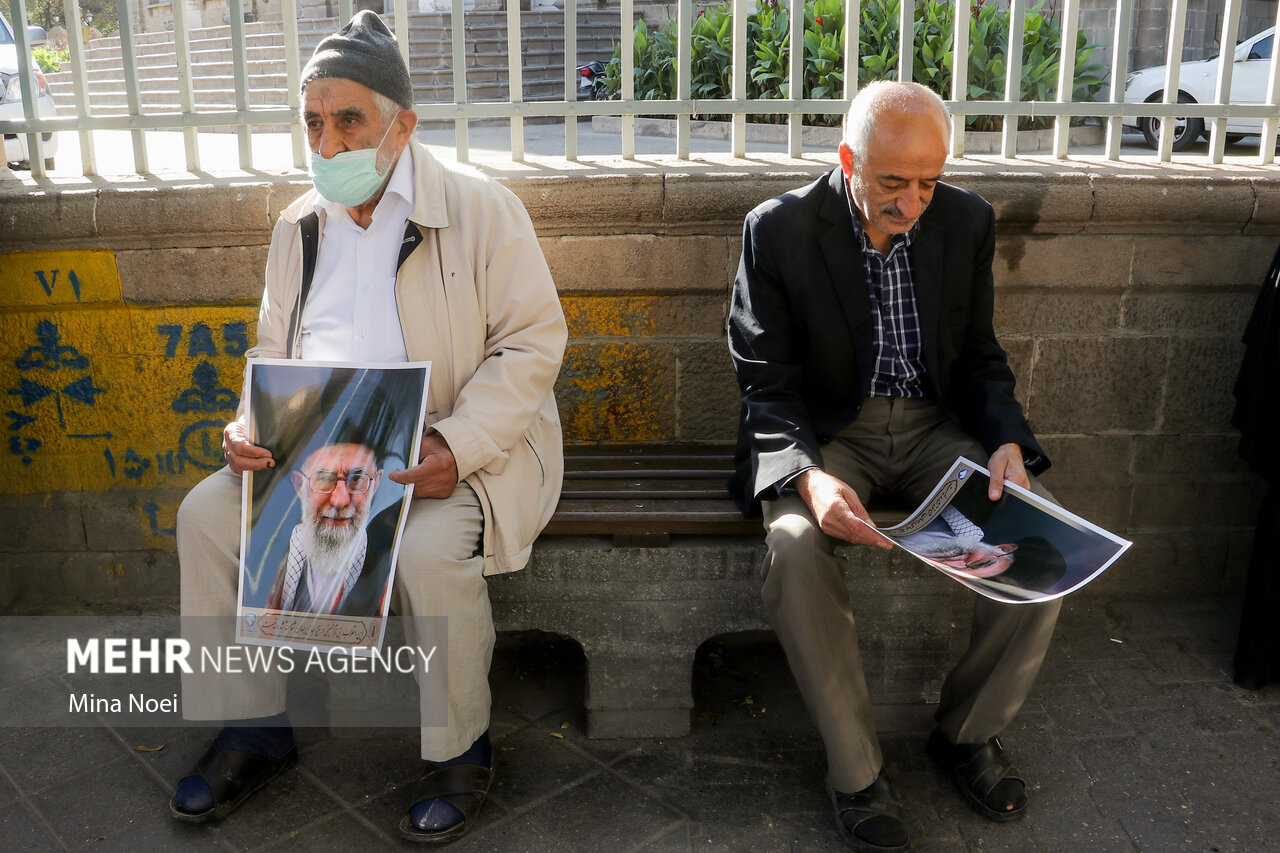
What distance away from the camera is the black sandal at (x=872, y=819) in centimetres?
264

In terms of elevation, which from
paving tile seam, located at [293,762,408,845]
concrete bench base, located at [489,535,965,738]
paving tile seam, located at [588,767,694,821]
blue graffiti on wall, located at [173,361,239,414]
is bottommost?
paving tile seam, located at [588,767,694,821]

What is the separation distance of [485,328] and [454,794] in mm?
1186

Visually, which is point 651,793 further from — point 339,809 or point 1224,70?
point 1224,70

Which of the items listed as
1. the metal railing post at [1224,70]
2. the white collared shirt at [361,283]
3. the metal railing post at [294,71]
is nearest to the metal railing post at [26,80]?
the metal railing post at [294,71]

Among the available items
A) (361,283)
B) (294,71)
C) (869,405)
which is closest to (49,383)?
(294,71)

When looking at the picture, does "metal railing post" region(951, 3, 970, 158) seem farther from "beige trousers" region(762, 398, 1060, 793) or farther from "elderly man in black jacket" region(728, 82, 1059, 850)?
"beige trousers" region(762, 398, 1060, 793)

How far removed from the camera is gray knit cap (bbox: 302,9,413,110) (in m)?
2.78

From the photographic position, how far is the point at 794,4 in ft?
12.1

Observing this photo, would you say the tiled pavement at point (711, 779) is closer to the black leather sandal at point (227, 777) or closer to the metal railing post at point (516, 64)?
the black leather sandal at point (227, 777)

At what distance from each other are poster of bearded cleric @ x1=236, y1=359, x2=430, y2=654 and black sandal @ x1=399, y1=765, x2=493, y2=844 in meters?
0.37

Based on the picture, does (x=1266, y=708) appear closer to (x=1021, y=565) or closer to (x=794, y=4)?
(x=1021, y=565)

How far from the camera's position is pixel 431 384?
2.96 m

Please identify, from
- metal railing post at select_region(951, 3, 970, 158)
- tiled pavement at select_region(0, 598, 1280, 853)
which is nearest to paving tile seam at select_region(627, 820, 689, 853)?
tiled pavement at select_region(0, 598, 1280, 853)

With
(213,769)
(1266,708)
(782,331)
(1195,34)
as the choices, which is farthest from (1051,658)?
(1195,34)
